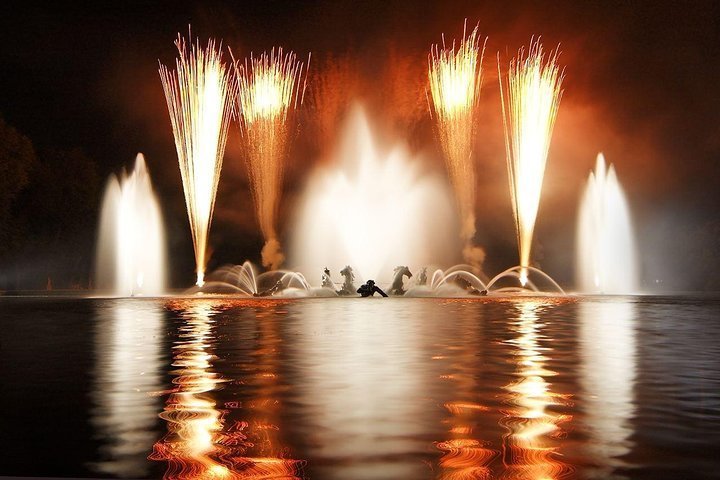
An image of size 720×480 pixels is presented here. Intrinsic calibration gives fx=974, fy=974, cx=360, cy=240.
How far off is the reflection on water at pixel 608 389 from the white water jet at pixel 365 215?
167 ft

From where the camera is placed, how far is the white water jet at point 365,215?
80.0 metres

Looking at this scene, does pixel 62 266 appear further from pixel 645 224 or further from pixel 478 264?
pixel 645 224

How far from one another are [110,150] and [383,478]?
305ft

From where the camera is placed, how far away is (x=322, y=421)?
11.4 m

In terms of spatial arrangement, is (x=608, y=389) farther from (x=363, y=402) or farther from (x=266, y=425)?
(x=266, y=425)

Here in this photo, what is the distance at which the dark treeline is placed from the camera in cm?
Answer: 8412

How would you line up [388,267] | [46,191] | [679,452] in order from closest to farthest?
1. [679,452]
2. [388,267]
3. [46,191]

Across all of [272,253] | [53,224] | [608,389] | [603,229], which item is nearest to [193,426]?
[608,389]

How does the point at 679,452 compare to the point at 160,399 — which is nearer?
the point at 679,452

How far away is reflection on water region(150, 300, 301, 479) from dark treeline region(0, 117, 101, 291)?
69.9 meters

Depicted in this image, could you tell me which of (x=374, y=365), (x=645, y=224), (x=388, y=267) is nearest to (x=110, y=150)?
(x=388, y=267)

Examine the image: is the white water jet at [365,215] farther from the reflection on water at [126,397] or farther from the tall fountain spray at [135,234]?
the reflection on water at [126,397]

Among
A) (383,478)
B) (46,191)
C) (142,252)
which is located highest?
(46,191)

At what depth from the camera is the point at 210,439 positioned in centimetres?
1021
